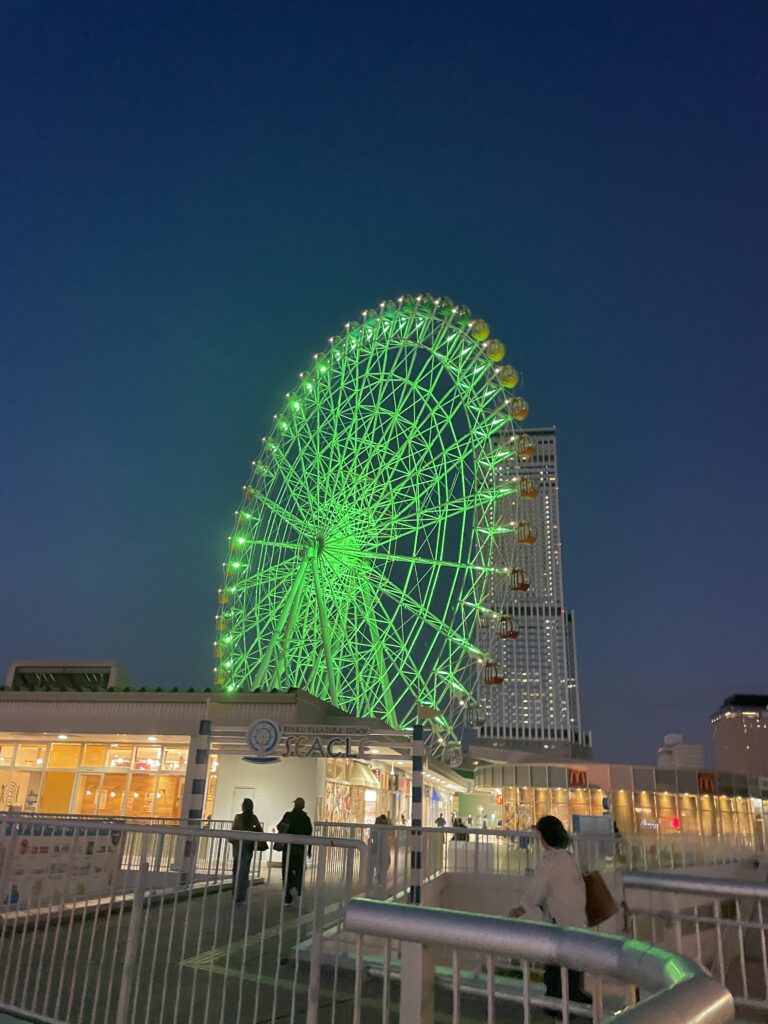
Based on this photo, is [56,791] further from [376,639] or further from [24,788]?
[376,639]

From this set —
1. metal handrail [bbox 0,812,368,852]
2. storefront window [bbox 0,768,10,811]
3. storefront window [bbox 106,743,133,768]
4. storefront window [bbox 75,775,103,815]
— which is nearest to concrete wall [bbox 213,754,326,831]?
storefront window [bbox 106,743,133,768]

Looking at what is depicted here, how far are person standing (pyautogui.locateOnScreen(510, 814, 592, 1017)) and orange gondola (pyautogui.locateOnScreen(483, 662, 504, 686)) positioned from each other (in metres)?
18.5

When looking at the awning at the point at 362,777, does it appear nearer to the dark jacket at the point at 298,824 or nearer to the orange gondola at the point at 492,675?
the orange gondola at the point at 492,675

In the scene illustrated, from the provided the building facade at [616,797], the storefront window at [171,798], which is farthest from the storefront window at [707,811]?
the storefront window at [171,798]

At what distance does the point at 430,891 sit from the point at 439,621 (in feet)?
38.3

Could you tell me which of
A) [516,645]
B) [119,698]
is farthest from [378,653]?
[516,645]

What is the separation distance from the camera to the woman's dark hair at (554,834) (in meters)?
5.93

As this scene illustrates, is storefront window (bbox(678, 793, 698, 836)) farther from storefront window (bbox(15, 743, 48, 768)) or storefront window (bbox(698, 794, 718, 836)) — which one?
storefront window (bbox(15, 743, 48, 768))

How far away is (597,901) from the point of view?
5.84 metres

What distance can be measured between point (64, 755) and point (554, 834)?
21.2 m

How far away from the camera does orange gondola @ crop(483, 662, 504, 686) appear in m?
24.4

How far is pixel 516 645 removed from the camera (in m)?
195

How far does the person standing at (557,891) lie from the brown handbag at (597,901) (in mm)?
67

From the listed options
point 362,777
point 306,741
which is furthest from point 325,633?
point 306,741
